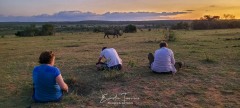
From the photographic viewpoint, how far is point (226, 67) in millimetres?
13258

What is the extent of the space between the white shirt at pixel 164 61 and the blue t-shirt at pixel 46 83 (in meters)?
4.04

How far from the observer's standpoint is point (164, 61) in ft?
36.7

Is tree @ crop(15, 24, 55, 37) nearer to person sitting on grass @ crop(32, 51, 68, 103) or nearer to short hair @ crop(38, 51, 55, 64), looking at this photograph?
person sitting on grass @ crop(32, 51, 68, 103)

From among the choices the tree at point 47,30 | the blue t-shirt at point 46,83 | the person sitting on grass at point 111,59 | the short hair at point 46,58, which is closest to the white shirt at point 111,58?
the person sitting on grass at point 111,59

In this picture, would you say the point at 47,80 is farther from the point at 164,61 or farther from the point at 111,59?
the point at 164,61

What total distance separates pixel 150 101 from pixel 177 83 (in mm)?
2034

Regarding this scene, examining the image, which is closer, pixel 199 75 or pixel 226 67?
pixel 199 75

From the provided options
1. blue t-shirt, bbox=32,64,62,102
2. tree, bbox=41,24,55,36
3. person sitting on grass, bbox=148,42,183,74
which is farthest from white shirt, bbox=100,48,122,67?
tree, bbox=41,24,55,36

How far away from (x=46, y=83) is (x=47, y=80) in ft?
0.31

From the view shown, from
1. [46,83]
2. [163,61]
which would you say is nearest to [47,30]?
[163,61]

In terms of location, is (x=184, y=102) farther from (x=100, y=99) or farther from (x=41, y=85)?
(x=41, y=85)

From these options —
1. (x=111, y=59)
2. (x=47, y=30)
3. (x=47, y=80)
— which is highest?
(x=47, y=80)

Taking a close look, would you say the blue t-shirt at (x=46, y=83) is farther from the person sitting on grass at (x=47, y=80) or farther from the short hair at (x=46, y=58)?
the short hair at (x=46, y=58)

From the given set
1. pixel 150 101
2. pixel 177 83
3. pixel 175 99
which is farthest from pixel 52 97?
pixel 177 83
